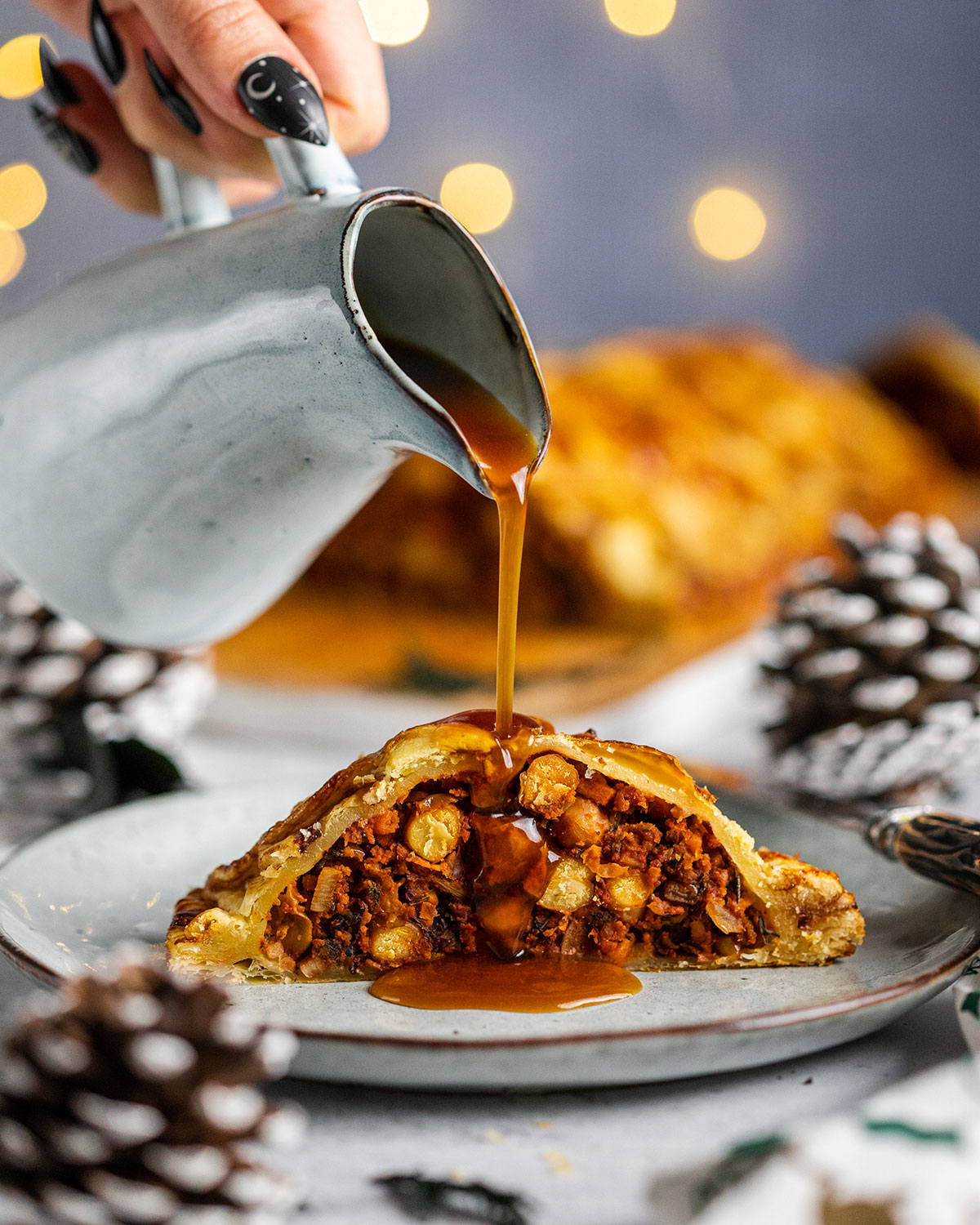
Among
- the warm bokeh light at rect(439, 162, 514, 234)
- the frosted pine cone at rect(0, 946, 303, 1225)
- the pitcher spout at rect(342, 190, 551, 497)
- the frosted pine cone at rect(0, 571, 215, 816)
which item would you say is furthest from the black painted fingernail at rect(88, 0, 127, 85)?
the warm bokeh light at rect(439, 162, 514, 234)

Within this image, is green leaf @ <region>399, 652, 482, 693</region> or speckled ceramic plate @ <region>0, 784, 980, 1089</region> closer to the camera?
speckled ceramic plate @ <region>0, 784, 980, 1089</region>

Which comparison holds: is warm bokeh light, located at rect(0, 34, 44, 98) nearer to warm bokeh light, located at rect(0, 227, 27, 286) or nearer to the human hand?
warm bokeh light, located at rect(0, 227, 27, 286)

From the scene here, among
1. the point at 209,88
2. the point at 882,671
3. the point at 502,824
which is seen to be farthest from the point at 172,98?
the point at 882,671

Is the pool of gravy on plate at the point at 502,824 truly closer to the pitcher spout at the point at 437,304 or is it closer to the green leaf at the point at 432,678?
the pitcher spout at the point at 437,304

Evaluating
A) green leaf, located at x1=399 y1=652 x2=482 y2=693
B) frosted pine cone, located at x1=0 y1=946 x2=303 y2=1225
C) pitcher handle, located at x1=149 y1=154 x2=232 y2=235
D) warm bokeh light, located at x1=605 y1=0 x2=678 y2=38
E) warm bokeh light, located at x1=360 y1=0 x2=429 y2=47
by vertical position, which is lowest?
green leaf, located at x1=399 y1=652 x2=482 y2=693

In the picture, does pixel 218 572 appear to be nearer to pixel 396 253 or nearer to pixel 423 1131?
pixel 396 253

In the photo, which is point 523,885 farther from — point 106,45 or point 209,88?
point 106,45

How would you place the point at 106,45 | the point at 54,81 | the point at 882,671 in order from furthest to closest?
the point at 882,671 → the point at 54,81 → the point at 106,45
